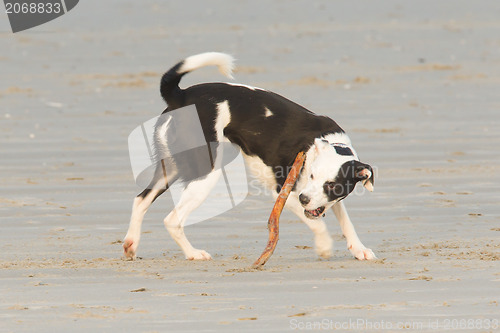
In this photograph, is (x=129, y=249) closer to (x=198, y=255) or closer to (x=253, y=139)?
(x=198, y=255)

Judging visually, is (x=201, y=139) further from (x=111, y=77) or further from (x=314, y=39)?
(x=314, y=39)

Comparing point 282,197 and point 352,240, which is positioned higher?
point 282,197

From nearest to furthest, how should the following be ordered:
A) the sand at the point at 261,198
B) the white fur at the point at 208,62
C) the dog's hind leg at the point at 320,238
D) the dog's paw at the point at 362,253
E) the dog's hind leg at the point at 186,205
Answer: the sand at the point at 261,198 → the dog's paw at the point at 362,253 → the dog's hind leg at the point at 320,238 → the dog's hind leg at the point at 186,205 → the white fur at the point at 208,62

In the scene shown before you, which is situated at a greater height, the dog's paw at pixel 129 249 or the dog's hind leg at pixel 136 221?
the dog's hind leg at pixel 136 221

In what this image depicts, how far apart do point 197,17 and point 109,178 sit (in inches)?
515

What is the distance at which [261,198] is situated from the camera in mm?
8148

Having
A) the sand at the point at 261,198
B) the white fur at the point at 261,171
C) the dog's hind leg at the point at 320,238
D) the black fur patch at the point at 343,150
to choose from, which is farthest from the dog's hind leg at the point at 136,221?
the black fur patch at the point at 343,150

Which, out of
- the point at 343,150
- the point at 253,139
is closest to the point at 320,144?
the point at 343,150

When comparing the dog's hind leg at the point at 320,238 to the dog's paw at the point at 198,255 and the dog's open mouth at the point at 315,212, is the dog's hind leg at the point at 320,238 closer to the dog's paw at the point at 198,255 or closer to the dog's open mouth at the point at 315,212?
the dog's open mouth at the point at 315,212

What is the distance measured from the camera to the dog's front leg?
6.28 meters

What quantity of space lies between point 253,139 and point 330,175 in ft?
2.11

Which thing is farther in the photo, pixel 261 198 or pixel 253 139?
pixel 261 198

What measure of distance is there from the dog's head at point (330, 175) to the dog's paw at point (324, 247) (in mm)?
239

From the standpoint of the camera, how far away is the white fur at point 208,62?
21.6 feet
